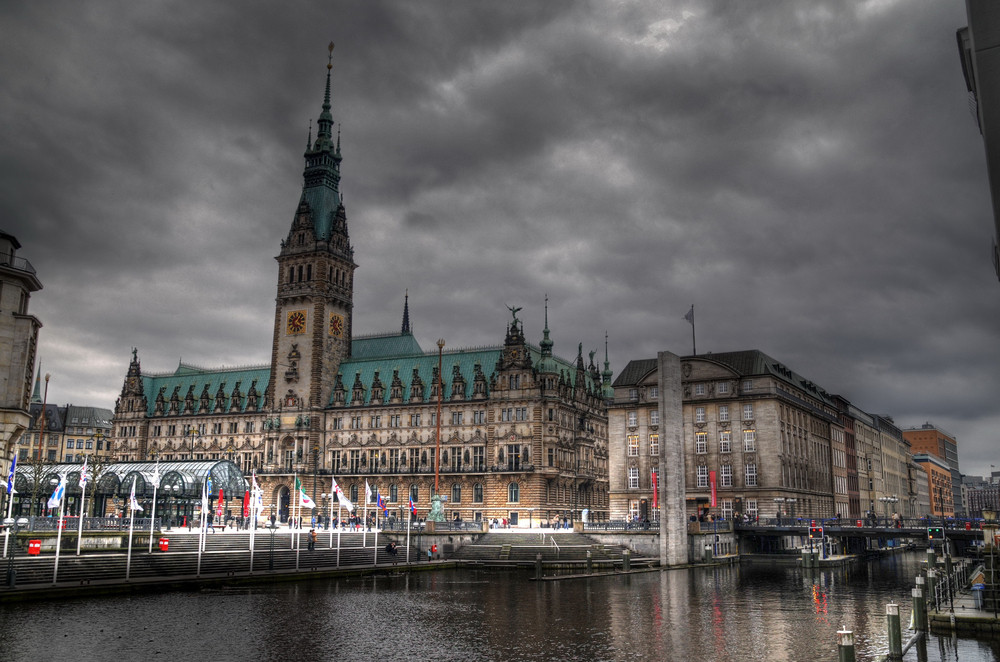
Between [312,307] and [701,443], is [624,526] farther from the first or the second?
[312,307]

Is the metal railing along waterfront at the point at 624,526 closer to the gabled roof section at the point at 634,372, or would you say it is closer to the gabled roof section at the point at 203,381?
the gabled roof section at the point at 634,372

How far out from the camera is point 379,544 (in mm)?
85438

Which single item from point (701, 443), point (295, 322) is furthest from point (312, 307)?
point (701, 443)

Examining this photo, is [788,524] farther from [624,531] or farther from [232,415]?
[232,415]

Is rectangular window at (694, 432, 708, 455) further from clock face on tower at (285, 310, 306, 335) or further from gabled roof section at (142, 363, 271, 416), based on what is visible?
gabled roof section at (142, 363, 271, 416)

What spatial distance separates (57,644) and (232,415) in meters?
116

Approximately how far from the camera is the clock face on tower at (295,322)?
139 metres

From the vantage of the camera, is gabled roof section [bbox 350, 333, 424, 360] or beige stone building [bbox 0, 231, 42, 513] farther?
gabled roof section [bbox 350, 333, 424, 360]

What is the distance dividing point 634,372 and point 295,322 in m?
56.2

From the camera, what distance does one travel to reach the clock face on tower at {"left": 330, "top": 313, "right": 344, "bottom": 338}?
461 ft

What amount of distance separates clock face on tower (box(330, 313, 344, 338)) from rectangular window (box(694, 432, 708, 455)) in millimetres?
61855

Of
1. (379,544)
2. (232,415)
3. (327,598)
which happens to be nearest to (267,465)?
(232,415)

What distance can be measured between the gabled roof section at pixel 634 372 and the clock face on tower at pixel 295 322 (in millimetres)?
52646

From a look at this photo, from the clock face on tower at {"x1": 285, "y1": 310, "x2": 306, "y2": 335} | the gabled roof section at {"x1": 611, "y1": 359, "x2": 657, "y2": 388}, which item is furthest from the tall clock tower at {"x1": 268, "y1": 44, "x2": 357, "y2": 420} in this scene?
the gabled roof section at {"x1": 611, "y1": 359, "x2": 657, "y2": 388}
